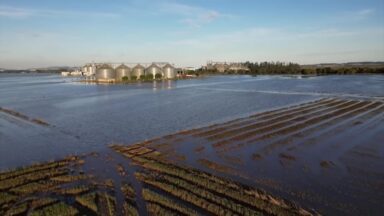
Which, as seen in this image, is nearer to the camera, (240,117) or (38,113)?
(240,117)

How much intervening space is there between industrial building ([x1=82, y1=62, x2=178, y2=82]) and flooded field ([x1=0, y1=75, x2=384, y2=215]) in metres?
49.5

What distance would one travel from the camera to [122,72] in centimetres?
7412

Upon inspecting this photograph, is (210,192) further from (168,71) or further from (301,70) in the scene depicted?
(301,70)

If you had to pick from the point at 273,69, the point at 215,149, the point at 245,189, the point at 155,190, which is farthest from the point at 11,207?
the point at 273,69

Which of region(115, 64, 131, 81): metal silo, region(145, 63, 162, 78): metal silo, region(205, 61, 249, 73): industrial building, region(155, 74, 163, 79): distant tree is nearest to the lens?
region(115, 64, 131, 81): metal silo

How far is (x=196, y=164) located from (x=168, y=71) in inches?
2875

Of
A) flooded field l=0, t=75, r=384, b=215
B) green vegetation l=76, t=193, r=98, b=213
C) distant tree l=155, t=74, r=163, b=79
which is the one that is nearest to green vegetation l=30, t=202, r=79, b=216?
flooded field l=0, t=75, r=384, b=215

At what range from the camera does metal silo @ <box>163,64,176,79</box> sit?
83.8 metres

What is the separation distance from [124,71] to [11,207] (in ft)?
223

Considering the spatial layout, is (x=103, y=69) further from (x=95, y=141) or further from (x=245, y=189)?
(x=245, y=189)

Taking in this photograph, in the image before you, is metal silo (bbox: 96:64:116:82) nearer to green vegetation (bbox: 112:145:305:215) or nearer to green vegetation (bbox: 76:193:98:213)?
green vegetation (bbox: 112:145:305:215)

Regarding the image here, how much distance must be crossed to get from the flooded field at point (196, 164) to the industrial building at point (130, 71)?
163 ft

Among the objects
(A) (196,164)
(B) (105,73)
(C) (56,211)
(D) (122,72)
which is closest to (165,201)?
(C) (56,211)

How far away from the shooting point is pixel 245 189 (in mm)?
9820
